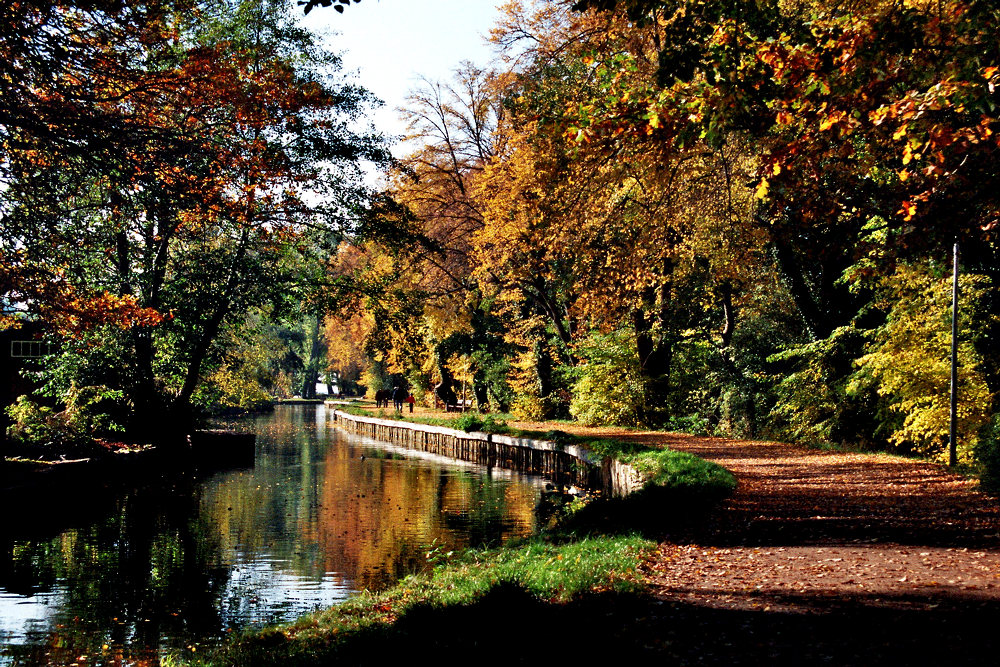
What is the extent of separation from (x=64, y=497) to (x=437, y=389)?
2696cm

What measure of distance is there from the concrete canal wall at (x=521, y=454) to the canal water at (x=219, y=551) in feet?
4.10

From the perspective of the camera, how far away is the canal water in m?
8.67

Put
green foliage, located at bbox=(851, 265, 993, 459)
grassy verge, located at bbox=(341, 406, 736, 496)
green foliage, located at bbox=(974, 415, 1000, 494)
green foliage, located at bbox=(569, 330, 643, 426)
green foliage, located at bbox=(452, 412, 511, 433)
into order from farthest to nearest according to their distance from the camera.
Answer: green foliage, located at bbox=(452, 412, 511, 433) → green foliage, located at bbox=(569, 330, 643, 426) → green foliage, located at bbox=(851, 265, 993, 459) → grassy verge, located at bbox=(341, 406, 736, 496) → green foliage, located at bbox=(974, 415, 1000, 494)

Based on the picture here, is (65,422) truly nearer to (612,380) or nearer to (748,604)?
(612,380)

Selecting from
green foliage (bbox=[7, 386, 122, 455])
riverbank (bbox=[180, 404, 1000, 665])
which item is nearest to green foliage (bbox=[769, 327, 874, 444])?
riverbank (bbox=[180, 404, 1000, 665])

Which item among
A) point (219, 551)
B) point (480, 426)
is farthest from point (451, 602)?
point (480, 426)

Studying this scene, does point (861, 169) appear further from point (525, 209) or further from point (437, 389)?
point (437, 389)

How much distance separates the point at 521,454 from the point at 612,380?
3852mm

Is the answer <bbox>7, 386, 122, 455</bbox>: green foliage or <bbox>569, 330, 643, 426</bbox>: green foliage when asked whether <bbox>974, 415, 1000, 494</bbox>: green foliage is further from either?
<bbox>7, 386, 122, 455</bbox>: green foliage

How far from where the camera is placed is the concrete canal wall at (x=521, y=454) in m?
17.0

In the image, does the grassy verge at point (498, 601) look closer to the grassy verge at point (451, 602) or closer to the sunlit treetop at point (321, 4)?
the grassy verge at point (451, 602)

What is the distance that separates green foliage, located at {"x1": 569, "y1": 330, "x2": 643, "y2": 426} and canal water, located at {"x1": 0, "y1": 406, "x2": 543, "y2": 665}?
4953mm

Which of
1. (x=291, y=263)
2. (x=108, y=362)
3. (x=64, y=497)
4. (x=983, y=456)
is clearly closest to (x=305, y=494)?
(x=64, y=497)

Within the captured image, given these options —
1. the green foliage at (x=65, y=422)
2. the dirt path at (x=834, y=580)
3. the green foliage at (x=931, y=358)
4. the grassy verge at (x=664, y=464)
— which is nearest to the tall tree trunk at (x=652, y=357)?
the grassy verge at (x=664, y=464)
